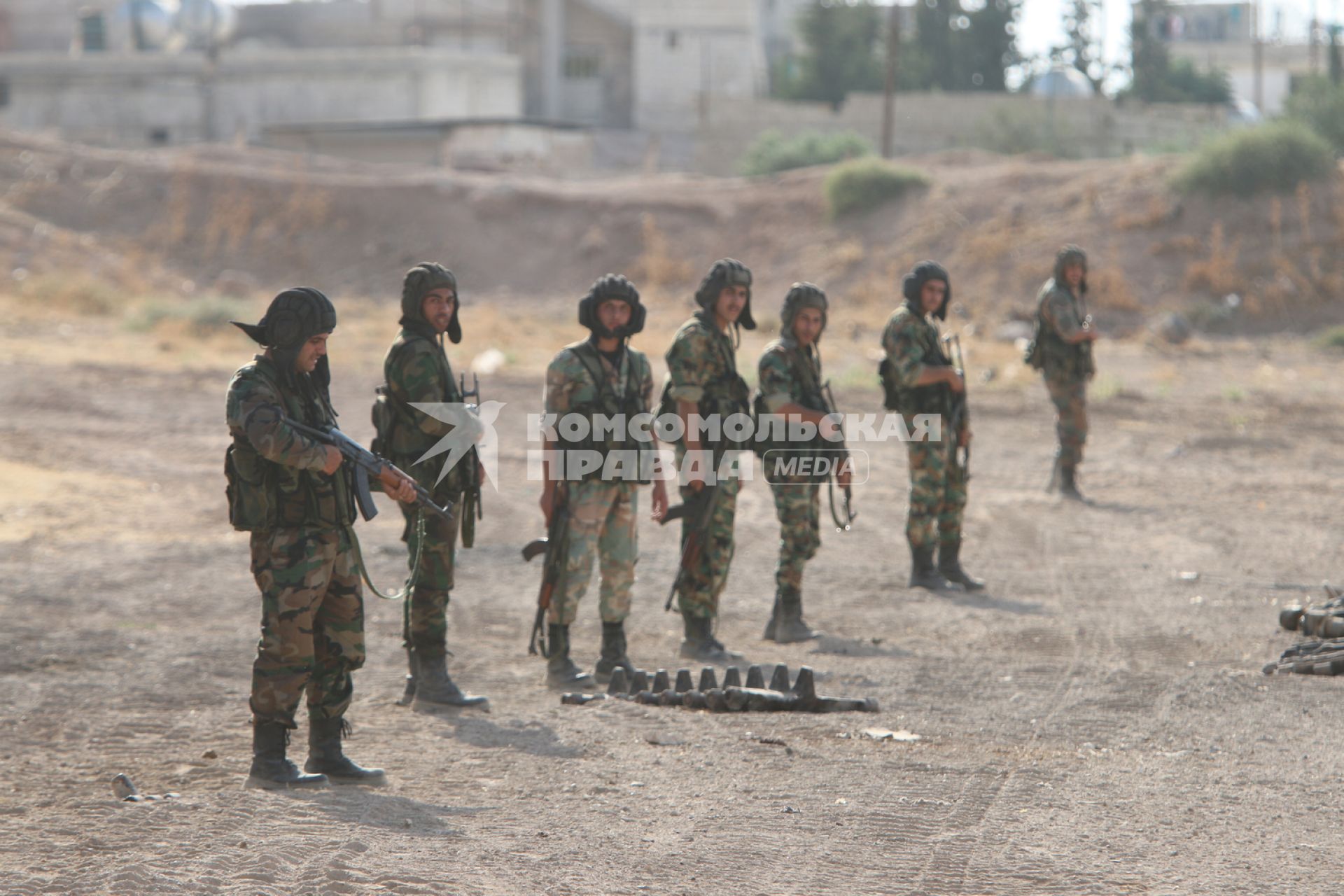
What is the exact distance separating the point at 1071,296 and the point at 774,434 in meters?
4.94

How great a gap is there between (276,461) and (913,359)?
15.0ft

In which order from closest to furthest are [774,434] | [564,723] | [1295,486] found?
[564,723] → [774,434] → [1295,486]

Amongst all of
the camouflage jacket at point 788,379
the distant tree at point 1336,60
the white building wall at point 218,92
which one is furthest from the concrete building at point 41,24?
the camouflage jacket at point 788,379

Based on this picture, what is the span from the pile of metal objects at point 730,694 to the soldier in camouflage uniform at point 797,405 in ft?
4.18

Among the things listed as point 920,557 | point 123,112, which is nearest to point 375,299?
point 123,112

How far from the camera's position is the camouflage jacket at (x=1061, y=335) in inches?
448

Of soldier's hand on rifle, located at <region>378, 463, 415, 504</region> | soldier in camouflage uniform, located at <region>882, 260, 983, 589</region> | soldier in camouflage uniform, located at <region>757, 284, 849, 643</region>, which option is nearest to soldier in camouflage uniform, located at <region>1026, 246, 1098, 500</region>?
soldier in camouflage uniform, located at <region>882, 260, 983, 589</region>

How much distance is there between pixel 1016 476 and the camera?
44.6ft

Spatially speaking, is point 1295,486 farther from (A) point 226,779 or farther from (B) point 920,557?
(A) point 226,779

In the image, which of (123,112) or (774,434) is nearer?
(774,434)

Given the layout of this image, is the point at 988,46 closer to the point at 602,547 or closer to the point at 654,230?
the point at 654,230

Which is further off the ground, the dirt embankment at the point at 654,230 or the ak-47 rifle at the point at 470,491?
the dirt embankment at the point at 654,230

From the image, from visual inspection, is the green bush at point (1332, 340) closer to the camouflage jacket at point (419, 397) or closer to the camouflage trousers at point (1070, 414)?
the camouflage trousers at point (1070, 414)

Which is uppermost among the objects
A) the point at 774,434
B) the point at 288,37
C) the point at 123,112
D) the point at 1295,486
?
the point at 288,37
